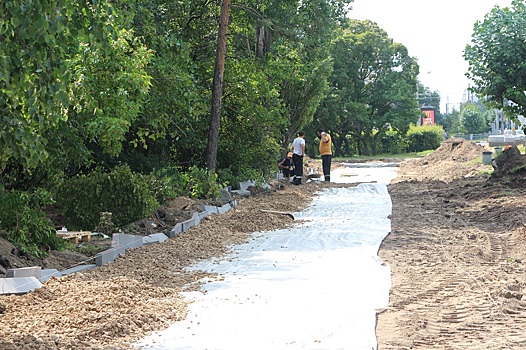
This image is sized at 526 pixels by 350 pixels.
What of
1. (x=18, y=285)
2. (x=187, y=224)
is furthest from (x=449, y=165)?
(x=18, y=285)

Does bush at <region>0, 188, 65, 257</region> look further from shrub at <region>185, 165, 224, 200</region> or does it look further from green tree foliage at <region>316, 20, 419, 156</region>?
green tree foliage at <region>316, 20, 419, 156</region>

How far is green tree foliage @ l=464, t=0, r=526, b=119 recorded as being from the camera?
842 inches

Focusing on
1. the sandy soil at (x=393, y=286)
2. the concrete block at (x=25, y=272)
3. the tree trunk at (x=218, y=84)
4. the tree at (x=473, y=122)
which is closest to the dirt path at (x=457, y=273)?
the sandy soil at (x=393, y=286)

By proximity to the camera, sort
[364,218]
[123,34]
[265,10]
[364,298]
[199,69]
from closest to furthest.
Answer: [364,298] → [123,34] → [364,218] → [199,69] → [265,10]

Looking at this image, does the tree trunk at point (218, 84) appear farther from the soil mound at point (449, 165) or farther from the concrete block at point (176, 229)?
the soil mound at point (449, 165)

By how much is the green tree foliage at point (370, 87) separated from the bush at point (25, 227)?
4434 centimetres

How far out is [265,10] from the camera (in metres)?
23.0

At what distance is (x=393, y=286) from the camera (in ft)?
28.2

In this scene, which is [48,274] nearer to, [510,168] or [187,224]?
[187,224]

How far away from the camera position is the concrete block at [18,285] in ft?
25.9

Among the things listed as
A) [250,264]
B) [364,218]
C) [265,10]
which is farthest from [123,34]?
[265,10]

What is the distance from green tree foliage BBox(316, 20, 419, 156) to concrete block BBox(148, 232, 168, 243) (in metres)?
42.1

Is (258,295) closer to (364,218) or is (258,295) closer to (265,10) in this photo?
(364,218)

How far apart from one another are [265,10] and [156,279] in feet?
49.5
